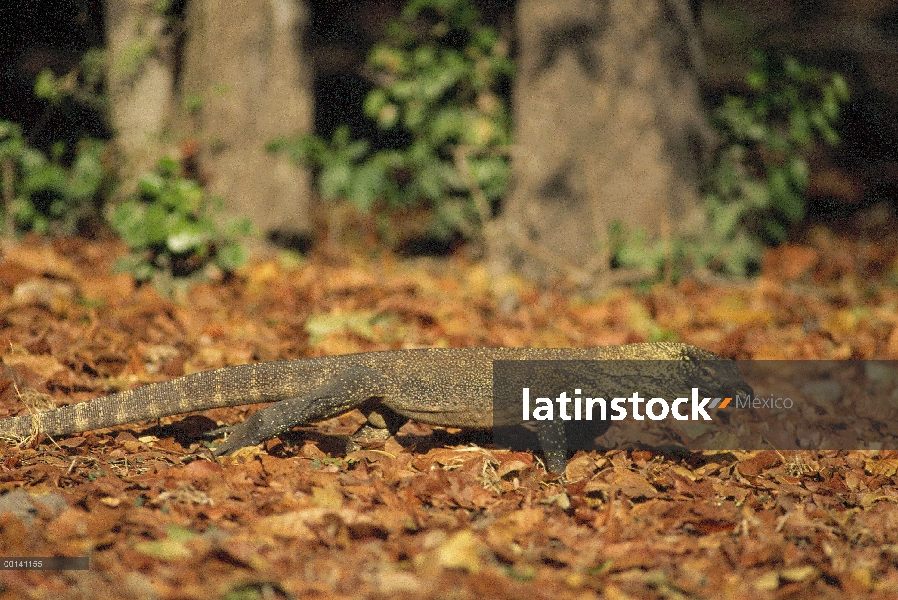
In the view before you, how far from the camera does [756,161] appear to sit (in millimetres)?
9805

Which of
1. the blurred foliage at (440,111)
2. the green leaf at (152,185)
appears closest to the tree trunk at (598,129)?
the blurred foliage at (440,111)

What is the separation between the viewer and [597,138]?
9227 mm

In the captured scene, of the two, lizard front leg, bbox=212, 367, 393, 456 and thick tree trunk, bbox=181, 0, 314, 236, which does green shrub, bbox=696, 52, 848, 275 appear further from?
lizard front leg, bbox=212, 367, 393, 456

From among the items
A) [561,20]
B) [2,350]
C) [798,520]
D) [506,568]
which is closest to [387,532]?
[506,568]

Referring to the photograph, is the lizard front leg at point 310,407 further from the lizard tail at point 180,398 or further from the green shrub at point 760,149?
the green shrub at point 760,149

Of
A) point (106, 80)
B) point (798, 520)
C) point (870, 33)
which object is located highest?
point (870, 33)

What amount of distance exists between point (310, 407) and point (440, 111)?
6272 mm

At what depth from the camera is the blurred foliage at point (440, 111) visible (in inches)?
387

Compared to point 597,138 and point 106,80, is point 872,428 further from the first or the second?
point 106,80

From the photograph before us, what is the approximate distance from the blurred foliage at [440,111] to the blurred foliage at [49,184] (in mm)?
2361

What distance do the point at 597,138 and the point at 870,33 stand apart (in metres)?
7.43

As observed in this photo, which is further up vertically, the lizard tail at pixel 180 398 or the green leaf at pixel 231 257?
the green leaf at pixel 231 257

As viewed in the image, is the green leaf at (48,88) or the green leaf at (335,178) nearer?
the green leaf at (48,88)

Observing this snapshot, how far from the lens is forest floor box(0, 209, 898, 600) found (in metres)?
3.22
